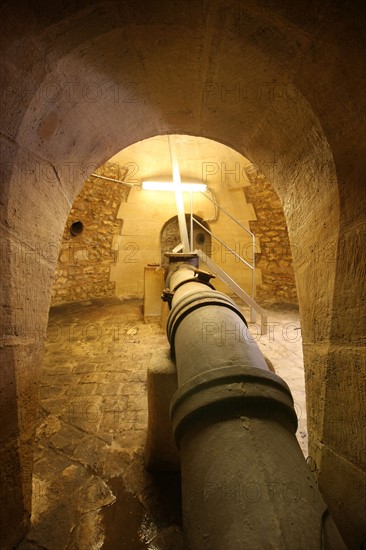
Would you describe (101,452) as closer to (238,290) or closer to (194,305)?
(194,305)

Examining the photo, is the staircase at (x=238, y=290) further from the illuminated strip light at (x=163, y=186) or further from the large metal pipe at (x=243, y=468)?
the large metal pipe at (x=243, y=468)

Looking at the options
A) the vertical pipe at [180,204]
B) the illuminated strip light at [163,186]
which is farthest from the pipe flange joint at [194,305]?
the illuminated strip light at [163,186]

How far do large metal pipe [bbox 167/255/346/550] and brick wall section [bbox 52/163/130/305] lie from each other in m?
6.10

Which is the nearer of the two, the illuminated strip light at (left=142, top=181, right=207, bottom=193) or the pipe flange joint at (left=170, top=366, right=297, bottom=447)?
the pipe flange joint at (left=170, top=366, right=297, bottom=447)

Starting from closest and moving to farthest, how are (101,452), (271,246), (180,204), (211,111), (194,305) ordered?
(211,111)
(194,305)
(101,452)
(180,204)
(271,246)

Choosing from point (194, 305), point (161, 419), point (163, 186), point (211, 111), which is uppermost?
point (163, 186)

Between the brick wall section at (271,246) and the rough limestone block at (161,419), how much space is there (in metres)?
5.82

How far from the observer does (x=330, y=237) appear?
1156 millimetres

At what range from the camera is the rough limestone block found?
1.87 meters

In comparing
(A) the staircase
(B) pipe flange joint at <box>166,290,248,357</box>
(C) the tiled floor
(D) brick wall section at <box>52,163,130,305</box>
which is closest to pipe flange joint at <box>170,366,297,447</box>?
(B) pipe flange joint at <box>166,290,248,357</box>

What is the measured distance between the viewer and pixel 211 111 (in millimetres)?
1527

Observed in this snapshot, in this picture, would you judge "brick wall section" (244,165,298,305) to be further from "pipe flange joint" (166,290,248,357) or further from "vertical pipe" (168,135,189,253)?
"pipe flange joint" (166,290,248,357)

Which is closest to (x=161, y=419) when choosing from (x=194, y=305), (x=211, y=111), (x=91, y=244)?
(x=194, y=305)

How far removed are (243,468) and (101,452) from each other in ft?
6.19
